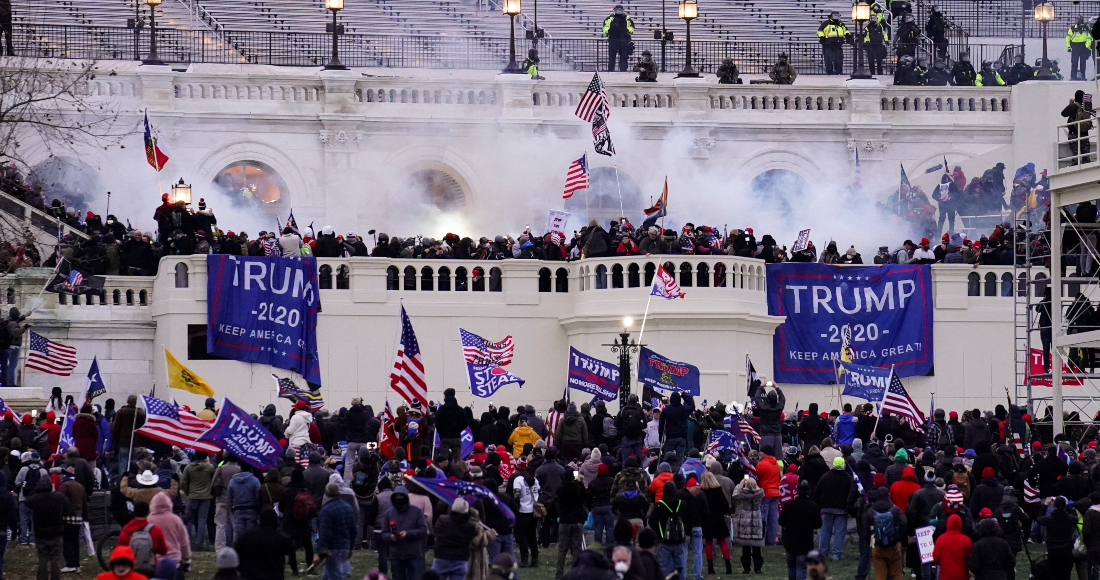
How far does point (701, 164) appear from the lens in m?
52.2

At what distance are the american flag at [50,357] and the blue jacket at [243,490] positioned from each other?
11567 mm

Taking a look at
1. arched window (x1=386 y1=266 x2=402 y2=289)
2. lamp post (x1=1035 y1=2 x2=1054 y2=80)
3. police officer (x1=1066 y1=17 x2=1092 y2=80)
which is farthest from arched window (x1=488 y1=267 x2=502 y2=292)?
police officer (x1=1066 y1=17 x2=1092 y2=80)

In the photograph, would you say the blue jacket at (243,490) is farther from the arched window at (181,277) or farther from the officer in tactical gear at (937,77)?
the officer in tactical gear at (937,77)

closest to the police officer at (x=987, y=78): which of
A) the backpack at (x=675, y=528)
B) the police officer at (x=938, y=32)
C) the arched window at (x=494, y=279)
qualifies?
the police officer at (x=938, y=32)

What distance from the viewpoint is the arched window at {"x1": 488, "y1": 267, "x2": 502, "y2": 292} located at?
140ft

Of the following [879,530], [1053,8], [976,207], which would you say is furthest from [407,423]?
[1053,8]

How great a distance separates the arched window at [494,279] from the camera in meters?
42.5

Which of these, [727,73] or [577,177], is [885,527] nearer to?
[577,177]

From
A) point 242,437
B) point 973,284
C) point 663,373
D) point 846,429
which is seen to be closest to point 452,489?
point 242,437

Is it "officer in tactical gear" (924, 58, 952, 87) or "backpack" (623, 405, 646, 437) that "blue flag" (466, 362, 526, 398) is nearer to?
"backpack" (623, 405, 646, 437)

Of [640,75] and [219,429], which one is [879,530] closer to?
[219,429]

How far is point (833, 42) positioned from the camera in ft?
180

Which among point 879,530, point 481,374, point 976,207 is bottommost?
point 879,530

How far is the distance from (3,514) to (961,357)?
2194cm
